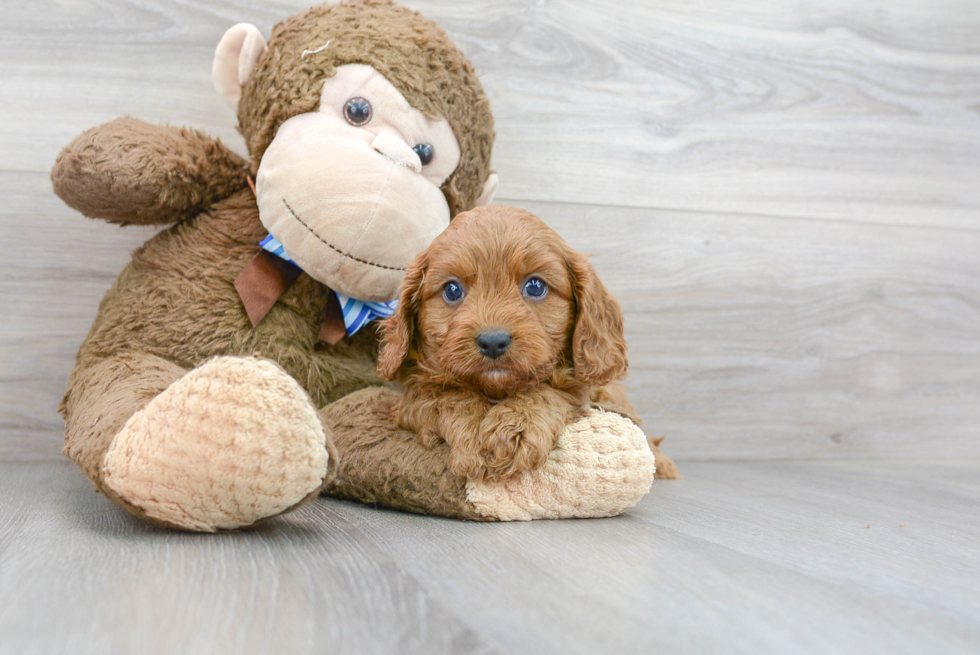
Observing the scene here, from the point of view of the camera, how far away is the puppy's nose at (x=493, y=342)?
92 centimetres

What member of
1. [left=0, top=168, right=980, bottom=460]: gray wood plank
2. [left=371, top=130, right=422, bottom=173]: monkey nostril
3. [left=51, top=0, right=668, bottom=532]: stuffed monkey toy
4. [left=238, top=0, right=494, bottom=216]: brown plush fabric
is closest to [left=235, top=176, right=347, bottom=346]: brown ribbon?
[left=51, top=0, right=668, bottom=532]: stuffed monkey toy

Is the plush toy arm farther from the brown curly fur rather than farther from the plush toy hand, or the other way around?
the plush toy hand

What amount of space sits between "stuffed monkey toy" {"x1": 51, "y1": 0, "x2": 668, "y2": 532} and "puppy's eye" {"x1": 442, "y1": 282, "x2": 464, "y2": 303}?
162 millimetres

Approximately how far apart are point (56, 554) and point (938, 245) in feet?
6.17

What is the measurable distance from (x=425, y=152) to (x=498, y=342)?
1.26ft

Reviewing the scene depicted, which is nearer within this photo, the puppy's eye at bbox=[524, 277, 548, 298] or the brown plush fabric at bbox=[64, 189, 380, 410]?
the puppy's eye at bbox=[524, 277, 548, 298]

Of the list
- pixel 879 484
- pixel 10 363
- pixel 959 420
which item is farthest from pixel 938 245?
pixel 10 363

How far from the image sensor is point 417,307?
1.03 meters

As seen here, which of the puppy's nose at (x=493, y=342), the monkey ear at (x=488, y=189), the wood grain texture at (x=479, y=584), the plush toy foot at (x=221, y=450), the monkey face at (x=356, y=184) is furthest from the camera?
the monkey ear at (x=488, y=189)

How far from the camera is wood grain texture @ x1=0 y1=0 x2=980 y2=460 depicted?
4.58 ft

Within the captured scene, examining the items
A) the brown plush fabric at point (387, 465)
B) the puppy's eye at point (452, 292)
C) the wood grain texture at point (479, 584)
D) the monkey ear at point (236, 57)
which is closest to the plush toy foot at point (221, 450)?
the wood grain texture at point (479, 584)

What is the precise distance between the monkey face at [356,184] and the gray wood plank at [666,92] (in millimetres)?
393

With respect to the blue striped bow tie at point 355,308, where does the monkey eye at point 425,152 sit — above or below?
above

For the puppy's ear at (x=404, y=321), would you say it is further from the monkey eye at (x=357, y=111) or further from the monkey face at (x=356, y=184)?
the monkey eye at (x=357, y=111)
